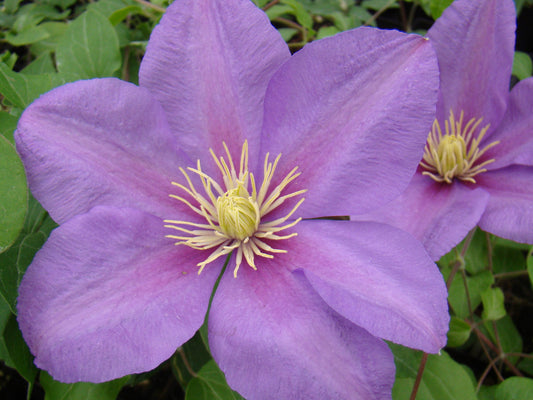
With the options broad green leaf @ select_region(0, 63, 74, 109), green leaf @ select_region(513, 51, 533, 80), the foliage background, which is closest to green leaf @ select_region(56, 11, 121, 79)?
the foliage background

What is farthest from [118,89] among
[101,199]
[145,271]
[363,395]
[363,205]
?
[363,395]

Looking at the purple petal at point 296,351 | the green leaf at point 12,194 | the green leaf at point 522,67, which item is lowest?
the purple petal at point 296,351

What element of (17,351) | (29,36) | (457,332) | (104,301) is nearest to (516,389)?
(457,332)

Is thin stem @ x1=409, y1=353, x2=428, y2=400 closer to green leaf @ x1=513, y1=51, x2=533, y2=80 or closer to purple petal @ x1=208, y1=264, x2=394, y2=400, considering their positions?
purple petal @ x1=208, y1=264, x2=394, y2=400

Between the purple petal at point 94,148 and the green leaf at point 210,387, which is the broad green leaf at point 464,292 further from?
the purple petal at point 94,148

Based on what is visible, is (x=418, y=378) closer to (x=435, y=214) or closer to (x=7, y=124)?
(x=435, y=214)

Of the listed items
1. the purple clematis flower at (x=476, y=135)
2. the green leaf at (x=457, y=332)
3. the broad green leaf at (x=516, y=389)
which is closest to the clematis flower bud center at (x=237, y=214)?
the purple clematis flower at (x=476, y=135)

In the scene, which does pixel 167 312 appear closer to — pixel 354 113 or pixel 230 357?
pixel 230 357
